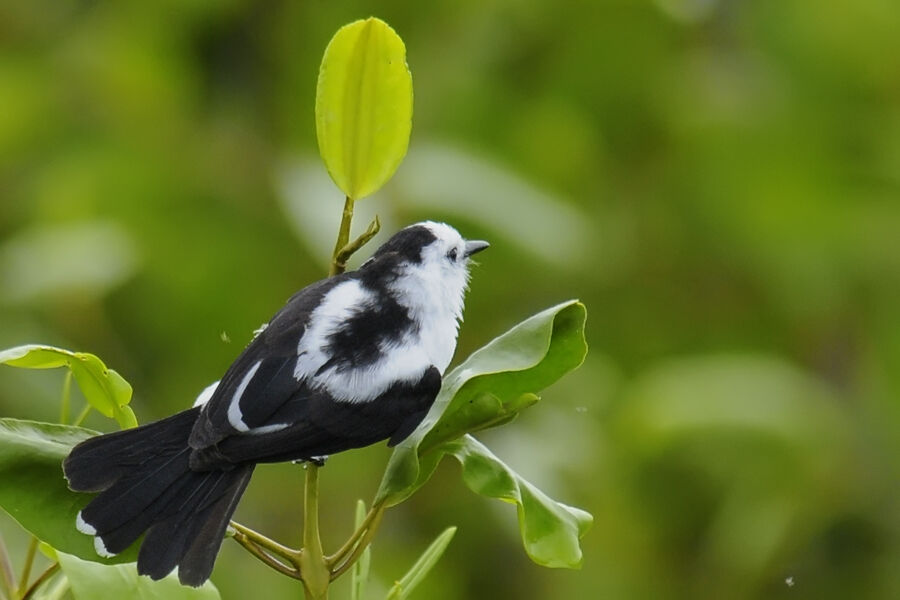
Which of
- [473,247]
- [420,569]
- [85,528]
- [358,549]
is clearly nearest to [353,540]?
[358,549]

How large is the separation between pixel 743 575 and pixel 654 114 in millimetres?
1449

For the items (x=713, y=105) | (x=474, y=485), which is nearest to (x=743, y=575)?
(x=713, y=105)

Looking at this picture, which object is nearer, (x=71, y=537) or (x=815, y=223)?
(x=71, y=537)

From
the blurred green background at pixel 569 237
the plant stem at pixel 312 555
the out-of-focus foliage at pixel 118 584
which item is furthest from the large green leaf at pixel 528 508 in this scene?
the blurred green background at pixel 569 237

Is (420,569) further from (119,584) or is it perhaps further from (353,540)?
(119,584)

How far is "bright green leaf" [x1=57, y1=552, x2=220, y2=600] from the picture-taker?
1.55 metres

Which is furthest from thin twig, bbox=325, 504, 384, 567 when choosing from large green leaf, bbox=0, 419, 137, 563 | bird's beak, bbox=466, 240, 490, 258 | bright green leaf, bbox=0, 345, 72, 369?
bird's beak, bbox=466, 240, 490, 258

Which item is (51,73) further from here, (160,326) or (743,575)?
(743,575)

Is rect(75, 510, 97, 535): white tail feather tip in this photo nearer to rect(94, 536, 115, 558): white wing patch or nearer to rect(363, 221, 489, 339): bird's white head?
rect(94, 536, 115, 558): white wing patch

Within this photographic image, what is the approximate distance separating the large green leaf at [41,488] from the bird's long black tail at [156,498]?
0.08 feet

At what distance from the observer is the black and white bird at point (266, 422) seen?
5.11ft

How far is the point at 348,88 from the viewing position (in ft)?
5.19

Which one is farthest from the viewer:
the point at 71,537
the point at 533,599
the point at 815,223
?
the point at 815,223

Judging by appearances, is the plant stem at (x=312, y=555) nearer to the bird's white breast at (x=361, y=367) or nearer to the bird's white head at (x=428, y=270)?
the bird's white breast at (x=361, y=367)
